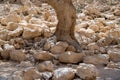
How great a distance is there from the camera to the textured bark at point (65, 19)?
409cm

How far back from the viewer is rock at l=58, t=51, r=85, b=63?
3.84 m

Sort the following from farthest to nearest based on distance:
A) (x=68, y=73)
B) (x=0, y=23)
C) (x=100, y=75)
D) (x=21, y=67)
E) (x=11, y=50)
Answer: (x=0, y=23), (x=11, y=50), (x=21, y=67), (x=100, y=75), (x=68, y=73)

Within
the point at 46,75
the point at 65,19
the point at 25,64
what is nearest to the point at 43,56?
the point at 25,64

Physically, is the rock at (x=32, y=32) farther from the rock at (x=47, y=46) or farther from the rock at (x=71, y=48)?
the rock at (x=71, y=48)

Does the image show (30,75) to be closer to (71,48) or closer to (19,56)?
(19,56)

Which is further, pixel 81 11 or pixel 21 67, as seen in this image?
pixel 81 11

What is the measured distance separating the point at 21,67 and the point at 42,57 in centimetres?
28

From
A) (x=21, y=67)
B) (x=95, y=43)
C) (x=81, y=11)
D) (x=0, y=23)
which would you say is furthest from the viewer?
(x=81, y=11)

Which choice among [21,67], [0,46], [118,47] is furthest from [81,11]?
[21,67]

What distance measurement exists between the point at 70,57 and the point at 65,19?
21.5 inches

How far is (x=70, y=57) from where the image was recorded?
3836 millimetres

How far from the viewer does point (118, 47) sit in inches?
182

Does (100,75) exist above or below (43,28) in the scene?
below

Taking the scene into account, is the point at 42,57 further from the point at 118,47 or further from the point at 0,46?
the point at 118,47
